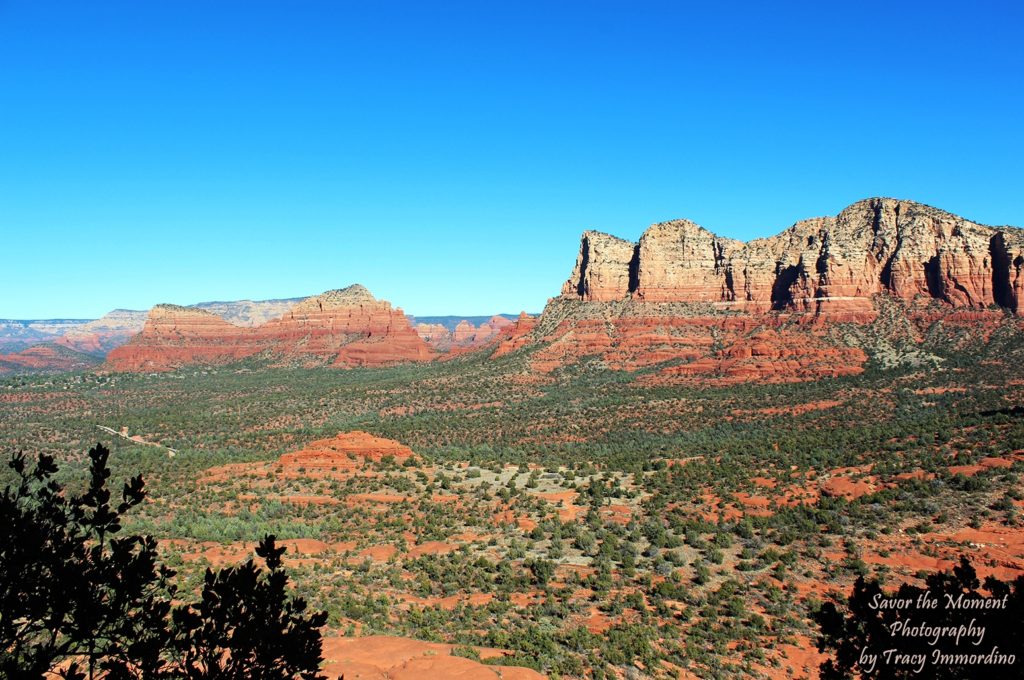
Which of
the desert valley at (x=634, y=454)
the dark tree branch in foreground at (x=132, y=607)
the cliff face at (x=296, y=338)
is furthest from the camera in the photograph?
the cliff face at (x=296, y=338)

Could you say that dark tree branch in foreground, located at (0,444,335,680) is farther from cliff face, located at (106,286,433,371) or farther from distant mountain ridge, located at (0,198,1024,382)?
cliff face, located at (106,286,433,371)

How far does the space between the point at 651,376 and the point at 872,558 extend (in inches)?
2175

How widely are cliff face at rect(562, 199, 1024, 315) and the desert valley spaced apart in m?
0.41

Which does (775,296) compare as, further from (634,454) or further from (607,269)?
(634,454)

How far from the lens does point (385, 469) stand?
145 feet

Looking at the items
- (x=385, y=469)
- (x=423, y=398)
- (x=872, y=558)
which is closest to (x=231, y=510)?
(x=385, y=469)

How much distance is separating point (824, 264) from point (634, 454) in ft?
174

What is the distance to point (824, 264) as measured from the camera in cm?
8406

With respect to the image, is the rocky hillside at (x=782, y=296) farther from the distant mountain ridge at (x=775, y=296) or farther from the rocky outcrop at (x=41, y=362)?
the rocky outcrop at (x=41, y=362)

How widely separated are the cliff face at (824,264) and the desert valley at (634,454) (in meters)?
0.41

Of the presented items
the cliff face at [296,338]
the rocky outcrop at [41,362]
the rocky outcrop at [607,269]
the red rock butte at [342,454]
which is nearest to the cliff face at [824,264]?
the rocky outcrop at [607,269]

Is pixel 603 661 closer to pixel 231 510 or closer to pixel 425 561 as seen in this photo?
pixel 425 561

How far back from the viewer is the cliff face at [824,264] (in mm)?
78750

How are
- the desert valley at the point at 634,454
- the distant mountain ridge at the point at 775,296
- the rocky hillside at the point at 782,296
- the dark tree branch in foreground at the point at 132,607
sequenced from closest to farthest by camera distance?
1. the dark tree branch in foreground at the point at 132,607
2. the desert valley at the point at 634,454
3. the rocky hillside at the point at 782,296
4. the distant mountain ridge at the point at 775,296
